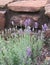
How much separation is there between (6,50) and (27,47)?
0.56 ft

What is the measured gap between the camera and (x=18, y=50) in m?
2.41

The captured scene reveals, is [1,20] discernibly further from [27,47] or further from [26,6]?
[27,47]

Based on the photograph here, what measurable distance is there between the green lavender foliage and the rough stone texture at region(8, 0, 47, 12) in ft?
1.73

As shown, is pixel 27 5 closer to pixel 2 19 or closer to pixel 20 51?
pixel 2 19

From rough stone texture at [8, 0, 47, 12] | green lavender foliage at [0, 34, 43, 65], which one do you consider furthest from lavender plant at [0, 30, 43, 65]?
rough stone texture at [8, 0, 47, 12]

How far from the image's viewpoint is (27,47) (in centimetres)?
241

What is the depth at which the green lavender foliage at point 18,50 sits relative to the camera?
7.89 ft

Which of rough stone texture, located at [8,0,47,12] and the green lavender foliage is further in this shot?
rough stone texture, located at [8,0,47,12]

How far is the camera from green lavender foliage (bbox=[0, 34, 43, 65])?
7.89 feet

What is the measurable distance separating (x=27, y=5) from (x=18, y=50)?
848mm

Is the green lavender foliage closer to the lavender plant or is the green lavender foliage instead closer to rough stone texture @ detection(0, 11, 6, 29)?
the lavender plant

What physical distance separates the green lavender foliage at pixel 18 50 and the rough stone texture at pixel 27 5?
1.73 feet

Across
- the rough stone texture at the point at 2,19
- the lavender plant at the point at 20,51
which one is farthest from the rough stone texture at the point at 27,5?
the lavender plant at the point at 20,51

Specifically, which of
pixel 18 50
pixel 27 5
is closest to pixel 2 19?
pixel 27 5
